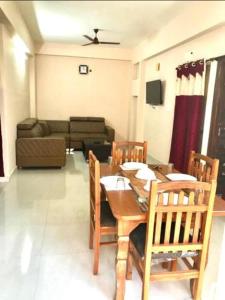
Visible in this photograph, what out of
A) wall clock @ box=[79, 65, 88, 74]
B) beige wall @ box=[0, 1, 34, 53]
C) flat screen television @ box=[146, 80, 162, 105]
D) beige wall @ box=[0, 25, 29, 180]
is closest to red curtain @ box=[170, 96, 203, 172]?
flat screen television @ box=[146, 80, 162, 105]

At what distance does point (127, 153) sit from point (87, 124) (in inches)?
156

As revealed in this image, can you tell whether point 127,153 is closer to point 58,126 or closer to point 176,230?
point 176,230

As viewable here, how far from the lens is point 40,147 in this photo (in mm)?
4113

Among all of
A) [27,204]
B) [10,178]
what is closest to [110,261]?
[27,204]

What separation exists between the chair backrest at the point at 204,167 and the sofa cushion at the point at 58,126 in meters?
4.53

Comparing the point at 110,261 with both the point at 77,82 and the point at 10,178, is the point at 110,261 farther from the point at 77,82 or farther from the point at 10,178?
the point at 77,82

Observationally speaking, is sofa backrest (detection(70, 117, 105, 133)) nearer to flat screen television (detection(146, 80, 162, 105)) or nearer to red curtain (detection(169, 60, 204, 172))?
flat screen television (detection(146, 80, 162, 105))

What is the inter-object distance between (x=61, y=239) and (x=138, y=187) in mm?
956

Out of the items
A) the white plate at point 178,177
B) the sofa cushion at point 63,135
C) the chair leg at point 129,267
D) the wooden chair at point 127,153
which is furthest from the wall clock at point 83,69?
the chair leg at point 129,267

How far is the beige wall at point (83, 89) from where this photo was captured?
20.7ft

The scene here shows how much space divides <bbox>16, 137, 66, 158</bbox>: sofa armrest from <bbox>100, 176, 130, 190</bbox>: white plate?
2520 mm

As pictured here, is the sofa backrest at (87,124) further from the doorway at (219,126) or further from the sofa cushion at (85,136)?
the doorway at (219,126)

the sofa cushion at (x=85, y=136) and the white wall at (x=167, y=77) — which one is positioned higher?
the white wall at (x=167, y=77)

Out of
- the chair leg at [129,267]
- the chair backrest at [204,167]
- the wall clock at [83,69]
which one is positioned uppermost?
the wall clock at [83,69]
